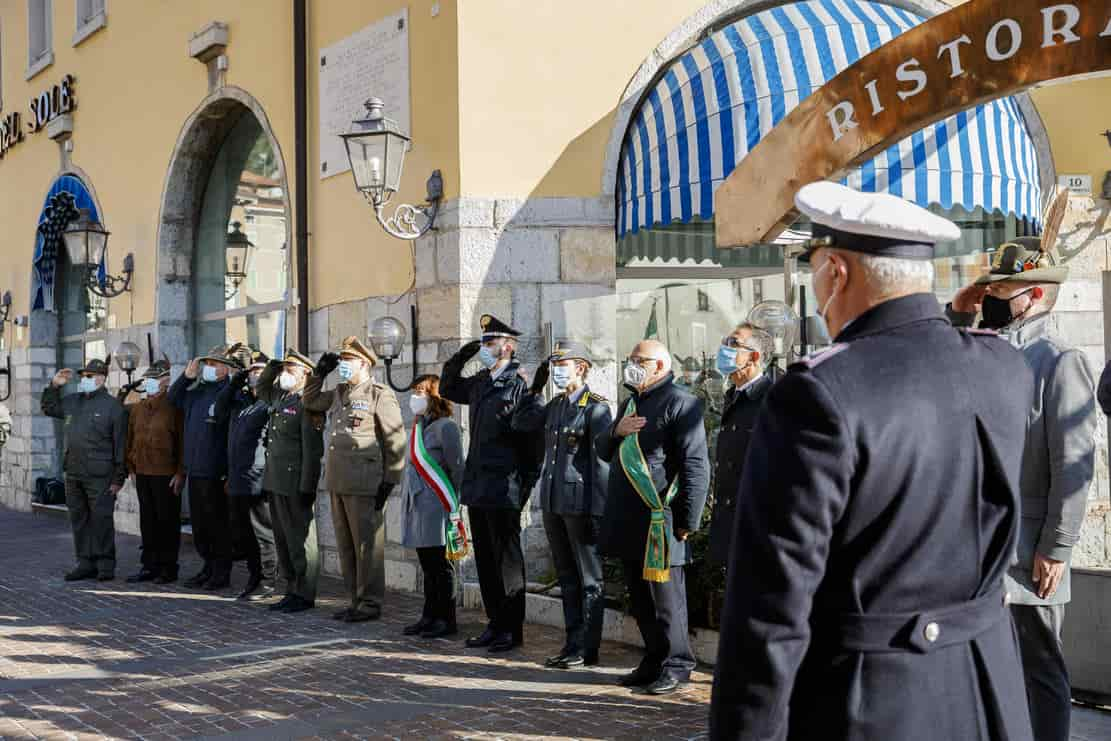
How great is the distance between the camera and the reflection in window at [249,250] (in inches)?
495

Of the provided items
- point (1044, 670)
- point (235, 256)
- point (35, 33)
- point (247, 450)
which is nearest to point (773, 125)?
point (247, 450)

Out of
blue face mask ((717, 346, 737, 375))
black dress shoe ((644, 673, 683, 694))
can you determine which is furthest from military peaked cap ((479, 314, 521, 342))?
black dress shoe ((644, 673, 683, 694))

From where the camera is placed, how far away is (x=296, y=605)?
8.76 metres

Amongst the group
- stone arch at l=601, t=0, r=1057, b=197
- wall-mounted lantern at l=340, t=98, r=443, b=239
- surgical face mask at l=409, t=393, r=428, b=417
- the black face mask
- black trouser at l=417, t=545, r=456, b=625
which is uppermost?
stone arch at l=601, t=0, r=1057, b=197

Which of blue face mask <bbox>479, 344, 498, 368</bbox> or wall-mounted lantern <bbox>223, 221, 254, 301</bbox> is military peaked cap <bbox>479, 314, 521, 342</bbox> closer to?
blue face mask <bbox>479, 344, 498, 368</bbox>

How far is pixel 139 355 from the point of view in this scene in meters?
14.0

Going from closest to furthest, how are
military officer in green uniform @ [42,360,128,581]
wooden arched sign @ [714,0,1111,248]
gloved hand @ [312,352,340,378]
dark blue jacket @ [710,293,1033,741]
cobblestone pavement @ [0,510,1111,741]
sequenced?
1. dark blue jacket @ [710,293,1033,741]
2. wooden arched sign @ [714,0,1111,248]
3. cobblestone pavement @ [0,510,1111,741]
4. gloved hand @ [312,352,340,378]
5. military officer in green uniform @ [42,360,128,581]

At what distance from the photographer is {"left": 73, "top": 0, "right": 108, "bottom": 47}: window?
15.6 meters

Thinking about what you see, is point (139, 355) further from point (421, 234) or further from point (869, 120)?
point (869, 120)

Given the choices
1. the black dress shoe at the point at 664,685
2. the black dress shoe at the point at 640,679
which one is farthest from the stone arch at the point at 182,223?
the black dress shoe at the point at 664,685

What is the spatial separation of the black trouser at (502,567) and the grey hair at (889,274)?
5156 millimetres

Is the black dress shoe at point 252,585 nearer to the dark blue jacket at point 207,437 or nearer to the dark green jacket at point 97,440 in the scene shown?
the dark blue jacket at point 207,437

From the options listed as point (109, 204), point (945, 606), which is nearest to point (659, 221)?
point (945, 606)

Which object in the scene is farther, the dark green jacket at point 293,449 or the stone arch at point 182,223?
the stone arch at point 182,223
